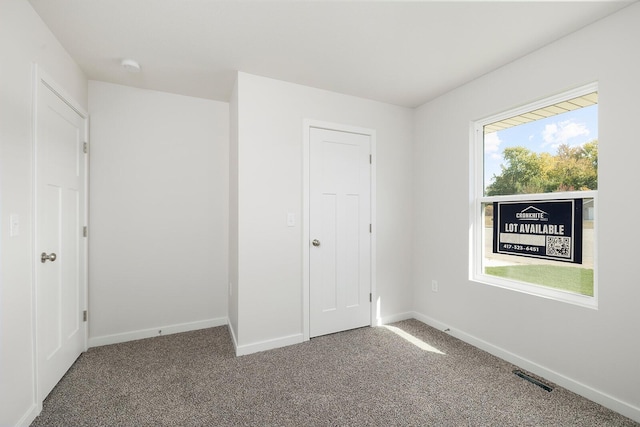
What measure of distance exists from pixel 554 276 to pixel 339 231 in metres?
1.82

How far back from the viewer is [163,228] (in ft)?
9.53

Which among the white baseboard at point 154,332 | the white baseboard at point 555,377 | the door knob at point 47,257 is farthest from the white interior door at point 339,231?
the door knob at point 47,257

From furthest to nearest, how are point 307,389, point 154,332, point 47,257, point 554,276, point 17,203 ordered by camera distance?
point 154,332 < point 554,276 < point 307,389 < point 47,257 < point 17,203

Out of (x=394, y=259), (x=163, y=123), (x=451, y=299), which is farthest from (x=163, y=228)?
(x=451, y=299)

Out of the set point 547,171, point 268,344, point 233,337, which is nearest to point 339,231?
point 268,344

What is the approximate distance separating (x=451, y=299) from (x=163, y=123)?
11.3 ft

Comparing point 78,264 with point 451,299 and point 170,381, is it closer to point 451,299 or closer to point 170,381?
point 170,381

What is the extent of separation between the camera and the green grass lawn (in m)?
2.02

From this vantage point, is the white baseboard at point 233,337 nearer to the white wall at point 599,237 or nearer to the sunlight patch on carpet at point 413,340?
the sunlight patch on carpet at point 413,340

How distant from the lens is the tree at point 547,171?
79.0 inches

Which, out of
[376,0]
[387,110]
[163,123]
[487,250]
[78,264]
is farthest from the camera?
[387,110]

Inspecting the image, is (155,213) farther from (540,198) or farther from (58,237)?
(540,198)

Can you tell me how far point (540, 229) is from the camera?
225 centimetres

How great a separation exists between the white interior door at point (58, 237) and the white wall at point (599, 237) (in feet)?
10.9
